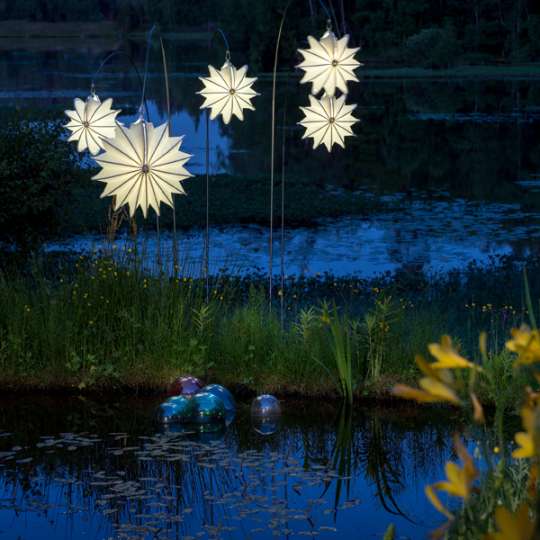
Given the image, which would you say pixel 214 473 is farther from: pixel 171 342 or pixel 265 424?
pixel 171 342

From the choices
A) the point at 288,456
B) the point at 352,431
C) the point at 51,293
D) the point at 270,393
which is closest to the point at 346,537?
the point at 288,456

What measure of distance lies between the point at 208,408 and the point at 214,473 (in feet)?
2.81

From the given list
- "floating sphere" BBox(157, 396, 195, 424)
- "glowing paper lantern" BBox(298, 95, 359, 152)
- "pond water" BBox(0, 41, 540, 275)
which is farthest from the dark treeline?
"floating sphere" BBox(157, 396, 195, 424)

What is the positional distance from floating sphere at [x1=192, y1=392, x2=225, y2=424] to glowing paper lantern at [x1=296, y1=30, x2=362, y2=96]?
89.4 inches

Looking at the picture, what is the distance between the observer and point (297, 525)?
5.02 m

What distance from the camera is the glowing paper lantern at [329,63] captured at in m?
7.38

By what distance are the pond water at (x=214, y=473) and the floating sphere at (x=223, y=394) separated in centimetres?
9

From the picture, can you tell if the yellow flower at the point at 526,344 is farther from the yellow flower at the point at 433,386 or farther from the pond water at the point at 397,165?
the pond water at the point at 397,165

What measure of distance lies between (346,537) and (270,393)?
2388 mm

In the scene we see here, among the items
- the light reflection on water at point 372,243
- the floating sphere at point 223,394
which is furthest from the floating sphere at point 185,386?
the light reflection on water at point 372,243

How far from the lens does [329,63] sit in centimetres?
743

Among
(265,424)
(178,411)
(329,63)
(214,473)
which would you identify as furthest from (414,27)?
(214,473)

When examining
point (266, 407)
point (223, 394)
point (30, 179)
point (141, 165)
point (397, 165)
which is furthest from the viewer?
point (397, 165)

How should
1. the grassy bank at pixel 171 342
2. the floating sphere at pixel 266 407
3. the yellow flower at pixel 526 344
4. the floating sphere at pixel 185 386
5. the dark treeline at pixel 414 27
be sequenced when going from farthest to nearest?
the dark treeline at pixel 414 27
the grassy bank at pixel 171 342
the floating sphere at pixel 185 386
the floating sphere at pixel 266 407
the yellow flower at pixel 526 344
